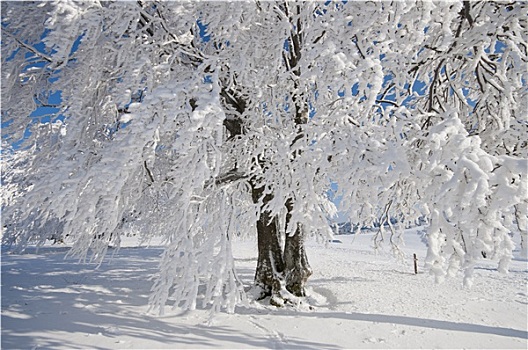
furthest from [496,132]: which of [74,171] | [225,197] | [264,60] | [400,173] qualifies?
[74,171]

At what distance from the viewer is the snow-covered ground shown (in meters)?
4.98

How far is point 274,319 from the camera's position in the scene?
6129mm

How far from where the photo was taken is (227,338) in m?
5.10

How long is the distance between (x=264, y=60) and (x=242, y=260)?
1075 centimetres

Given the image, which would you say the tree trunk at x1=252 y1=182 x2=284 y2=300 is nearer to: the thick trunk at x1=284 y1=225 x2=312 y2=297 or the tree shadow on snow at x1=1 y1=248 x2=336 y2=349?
Answer: the thick trunk at x1=284 y1=225 x2=312 y2=297

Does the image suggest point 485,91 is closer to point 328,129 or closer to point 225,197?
point 328,129

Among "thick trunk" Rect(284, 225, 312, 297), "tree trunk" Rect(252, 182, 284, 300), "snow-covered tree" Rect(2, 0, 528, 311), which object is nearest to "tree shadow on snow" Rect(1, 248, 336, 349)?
"snow-covered tree" Rect(2, 0, 528, 311)

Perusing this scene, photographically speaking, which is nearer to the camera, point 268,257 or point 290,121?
point 290,121

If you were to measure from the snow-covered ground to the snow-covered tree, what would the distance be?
1.12m

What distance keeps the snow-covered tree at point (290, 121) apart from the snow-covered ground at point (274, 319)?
112 cm

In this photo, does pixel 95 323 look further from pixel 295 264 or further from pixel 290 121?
pixel 290 121

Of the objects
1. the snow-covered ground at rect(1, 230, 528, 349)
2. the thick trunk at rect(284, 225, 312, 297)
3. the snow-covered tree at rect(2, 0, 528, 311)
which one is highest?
the snow-covered tree at rect(2, 0, 528, 311)

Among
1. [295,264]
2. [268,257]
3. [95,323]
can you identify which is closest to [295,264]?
[295,264]

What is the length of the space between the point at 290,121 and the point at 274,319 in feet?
12.9
